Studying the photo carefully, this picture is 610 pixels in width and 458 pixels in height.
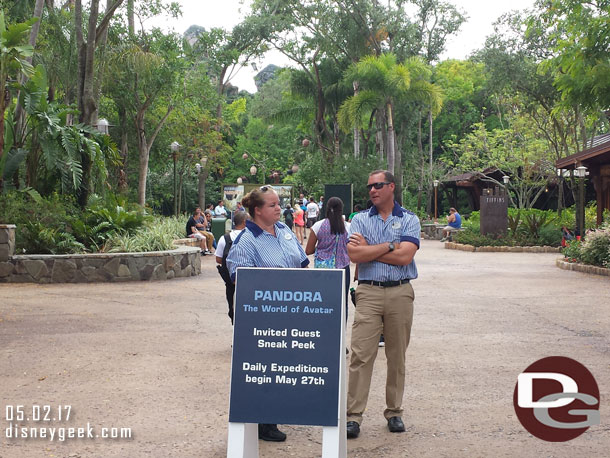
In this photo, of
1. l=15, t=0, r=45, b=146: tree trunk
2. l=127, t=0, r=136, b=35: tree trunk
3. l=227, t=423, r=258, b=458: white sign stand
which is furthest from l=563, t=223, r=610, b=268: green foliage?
l=127, t=0, r=136, b=35: tree trunk

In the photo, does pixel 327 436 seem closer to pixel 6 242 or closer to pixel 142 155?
pixel 6 242

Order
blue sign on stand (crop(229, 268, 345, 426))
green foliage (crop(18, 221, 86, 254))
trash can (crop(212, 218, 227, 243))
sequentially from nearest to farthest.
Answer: blue sign on stand (crop(229, 268, 345, 426)), green foliage (crop(18, 221, 86, 254)), trash can (crop(212, 218, 227, 243))

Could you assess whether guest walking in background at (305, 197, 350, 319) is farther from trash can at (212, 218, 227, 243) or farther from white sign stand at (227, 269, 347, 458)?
trash can at (212, 218, 227, 243)

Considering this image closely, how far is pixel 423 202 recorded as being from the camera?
61.0 meters

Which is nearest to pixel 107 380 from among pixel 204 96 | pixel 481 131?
pixel 204 96

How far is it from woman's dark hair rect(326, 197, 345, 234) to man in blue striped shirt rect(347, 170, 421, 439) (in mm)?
2915

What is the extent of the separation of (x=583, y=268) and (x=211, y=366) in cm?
1376

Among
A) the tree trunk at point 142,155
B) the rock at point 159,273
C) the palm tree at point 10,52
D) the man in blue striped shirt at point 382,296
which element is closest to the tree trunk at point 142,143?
the tree trunk at point 142,155

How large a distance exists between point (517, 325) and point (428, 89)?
32.3 metres

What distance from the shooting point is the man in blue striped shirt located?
522cm

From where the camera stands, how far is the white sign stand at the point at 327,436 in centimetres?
420

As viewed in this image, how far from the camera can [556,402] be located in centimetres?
562

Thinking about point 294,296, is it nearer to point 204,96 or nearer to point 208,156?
point 204,96

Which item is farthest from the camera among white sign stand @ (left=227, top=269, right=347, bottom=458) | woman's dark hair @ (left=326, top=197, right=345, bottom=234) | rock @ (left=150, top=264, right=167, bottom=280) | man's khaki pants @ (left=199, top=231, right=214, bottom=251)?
man's khaki pants @ (left=199, top=231, right=214, bottom=251)
